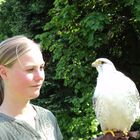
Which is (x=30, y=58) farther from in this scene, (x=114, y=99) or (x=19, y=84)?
(x=114, y=99)

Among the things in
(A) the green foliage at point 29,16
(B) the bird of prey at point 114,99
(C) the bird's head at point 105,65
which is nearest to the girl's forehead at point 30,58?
(B) the bird of prey at point 114,99

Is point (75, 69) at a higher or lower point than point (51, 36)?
lower

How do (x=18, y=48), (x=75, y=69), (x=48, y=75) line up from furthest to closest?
(x=48, y=75) → (x=75, y=69) → (x=18, y=48)

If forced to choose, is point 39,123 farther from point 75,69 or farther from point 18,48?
point 75,69

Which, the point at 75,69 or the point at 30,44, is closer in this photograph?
the point at 30,44

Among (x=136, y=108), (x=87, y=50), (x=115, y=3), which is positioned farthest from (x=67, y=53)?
(x=136, y=108)

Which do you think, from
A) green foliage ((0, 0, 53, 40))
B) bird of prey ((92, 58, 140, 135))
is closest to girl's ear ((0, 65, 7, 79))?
bird of prey ((92, 58, 140, 135))

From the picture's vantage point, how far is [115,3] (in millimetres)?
7645

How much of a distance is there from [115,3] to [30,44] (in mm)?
5863

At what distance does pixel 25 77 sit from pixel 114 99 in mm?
1236

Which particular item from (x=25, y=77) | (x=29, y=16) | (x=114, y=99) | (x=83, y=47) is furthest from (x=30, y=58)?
(x=29, y=16)

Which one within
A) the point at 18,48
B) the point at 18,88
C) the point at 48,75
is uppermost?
the point at 18,48

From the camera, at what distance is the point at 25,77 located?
187 cm

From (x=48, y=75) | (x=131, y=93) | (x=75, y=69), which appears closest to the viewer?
(x=131, y=93)
